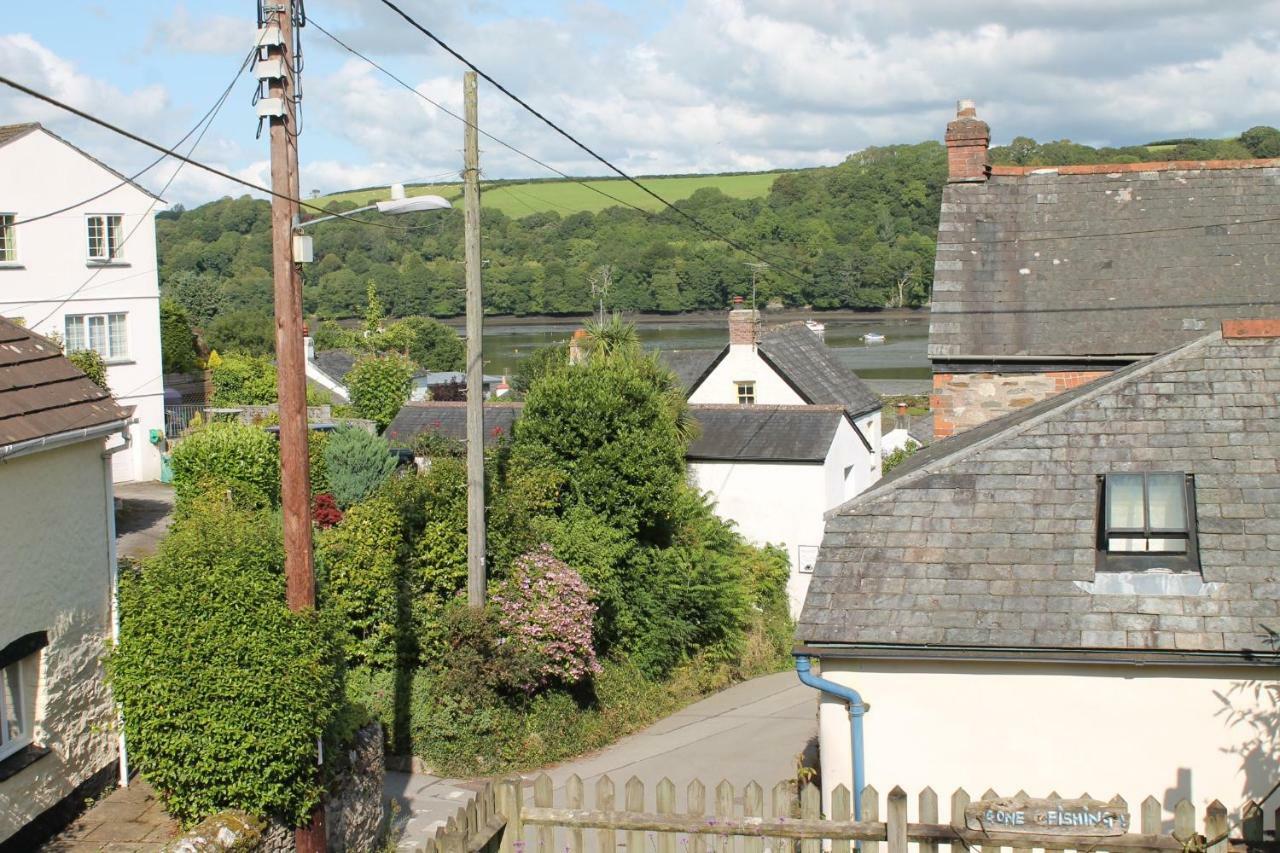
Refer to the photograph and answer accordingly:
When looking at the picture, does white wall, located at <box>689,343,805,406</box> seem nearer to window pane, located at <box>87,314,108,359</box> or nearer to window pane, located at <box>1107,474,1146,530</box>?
window pane, located at <box>87,314,108,359</box>

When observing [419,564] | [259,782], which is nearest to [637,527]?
[419,564]

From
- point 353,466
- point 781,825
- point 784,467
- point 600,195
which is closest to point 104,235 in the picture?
point 353,466

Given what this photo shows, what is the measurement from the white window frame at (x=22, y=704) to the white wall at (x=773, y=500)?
66.4ft

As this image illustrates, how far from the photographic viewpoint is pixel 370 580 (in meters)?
17.8

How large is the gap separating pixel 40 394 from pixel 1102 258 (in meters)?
15.6

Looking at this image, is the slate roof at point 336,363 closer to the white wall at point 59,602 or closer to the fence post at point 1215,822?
the white wall at point 59,602

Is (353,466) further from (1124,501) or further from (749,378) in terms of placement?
(1124,501)

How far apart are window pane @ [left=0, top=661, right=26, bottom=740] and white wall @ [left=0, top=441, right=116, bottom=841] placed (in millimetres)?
155

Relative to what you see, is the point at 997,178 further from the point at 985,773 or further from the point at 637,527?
the point at 985,773

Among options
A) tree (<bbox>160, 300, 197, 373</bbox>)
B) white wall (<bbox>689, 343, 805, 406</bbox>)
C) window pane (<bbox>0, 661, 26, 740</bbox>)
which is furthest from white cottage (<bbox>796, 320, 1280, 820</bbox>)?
tree (<bbox>160, 300, 197, 373</bbox>)

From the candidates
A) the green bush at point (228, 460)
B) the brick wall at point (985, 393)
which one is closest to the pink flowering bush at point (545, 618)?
the brick wall at point (985, 393)

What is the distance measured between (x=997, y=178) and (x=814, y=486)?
33.8 feet

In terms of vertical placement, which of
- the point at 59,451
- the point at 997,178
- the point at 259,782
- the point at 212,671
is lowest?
the point at 259,782

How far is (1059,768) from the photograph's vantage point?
995 centimetres
